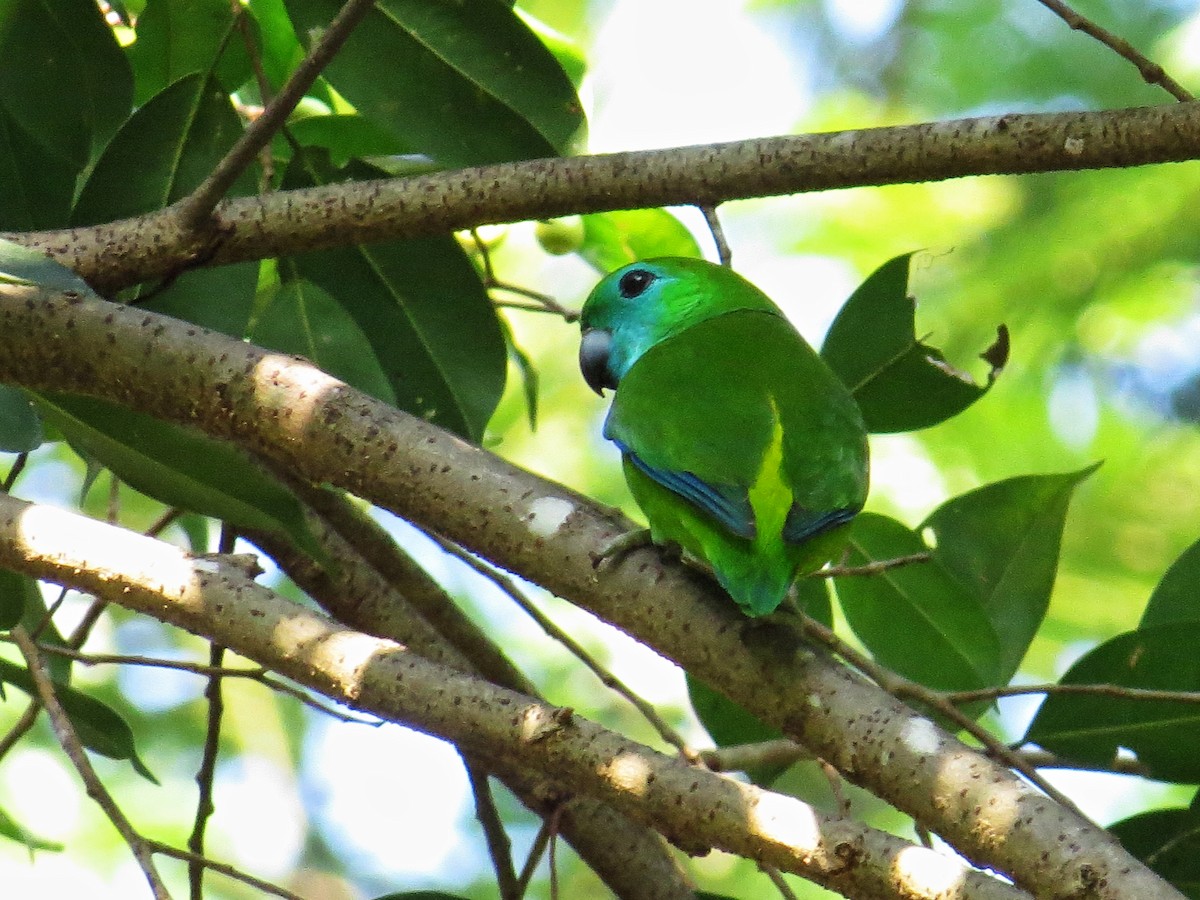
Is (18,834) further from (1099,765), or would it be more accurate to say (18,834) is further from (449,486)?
(1099,765)

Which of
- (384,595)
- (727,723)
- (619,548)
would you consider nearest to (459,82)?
(384,595)

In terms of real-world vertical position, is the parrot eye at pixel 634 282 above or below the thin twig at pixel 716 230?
above

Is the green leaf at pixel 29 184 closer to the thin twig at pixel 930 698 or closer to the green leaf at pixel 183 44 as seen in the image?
the green leaf at pixel 183 44

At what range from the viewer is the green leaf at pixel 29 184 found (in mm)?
2672

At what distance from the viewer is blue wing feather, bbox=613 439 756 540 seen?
2.33m

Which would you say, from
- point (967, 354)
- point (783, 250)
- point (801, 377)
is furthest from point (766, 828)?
point (783, 250)

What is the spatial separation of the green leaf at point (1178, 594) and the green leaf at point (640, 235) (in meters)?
1.41

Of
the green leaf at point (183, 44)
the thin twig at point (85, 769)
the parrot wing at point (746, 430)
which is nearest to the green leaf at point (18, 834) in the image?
the thin twig at point (85, 769)

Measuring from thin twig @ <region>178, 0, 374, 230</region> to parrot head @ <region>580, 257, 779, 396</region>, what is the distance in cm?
136

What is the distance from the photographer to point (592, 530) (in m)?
1.97

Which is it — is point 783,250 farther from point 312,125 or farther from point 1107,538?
point 312,125

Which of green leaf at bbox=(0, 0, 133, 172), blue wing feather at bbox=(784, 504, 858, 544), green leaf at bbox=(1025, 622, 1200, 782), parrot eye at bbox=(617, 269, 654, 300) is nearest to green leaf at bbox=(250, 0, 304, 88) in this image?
green leaf at bbox=(0, 0, 133, 172)

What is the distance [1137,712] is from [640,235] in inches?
66.9

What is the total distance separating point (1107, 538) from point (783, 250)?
214 centimetres
